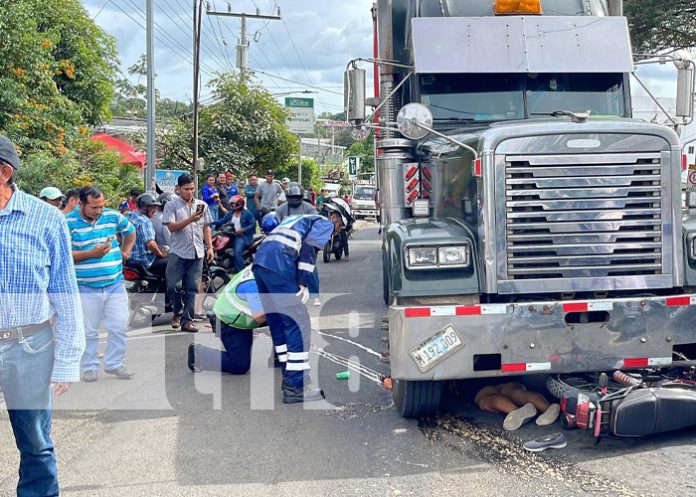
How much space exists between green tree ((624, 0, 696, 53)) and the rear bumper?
38.9 feet

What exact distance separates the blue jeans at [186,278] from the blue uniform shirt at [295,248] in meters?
3.35

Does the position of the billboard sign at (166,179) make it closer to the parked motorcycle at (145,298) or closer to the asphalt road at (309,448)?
the parked motorcycle at (145,298)

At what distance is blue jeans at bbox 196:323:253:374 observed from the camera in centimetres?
756

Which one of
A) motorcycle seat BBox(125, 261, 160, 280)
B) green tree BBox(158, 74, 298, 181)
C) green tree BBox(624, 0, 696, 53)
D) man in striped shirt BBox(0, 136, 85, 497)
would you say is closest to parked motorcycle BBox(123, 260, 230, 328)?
motorcycle seat BBox(125, 261, 160, 280)

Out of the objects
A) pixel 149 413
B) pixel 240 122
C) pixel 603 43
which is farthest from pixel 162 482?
pixel 240 122

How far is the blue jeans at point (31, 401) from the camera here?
394 centimetres

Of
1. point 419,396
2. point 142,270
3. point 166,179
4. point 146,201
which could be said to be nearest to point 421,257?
point 419,396

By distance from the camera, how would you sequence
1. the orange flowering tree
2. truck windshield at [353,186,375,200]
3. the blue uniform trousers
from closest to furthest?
the blue uniform trousers
the orange flowering tree
truck windshield at [353,186,375,200]

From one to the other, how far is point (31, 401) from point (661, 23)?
15044mm

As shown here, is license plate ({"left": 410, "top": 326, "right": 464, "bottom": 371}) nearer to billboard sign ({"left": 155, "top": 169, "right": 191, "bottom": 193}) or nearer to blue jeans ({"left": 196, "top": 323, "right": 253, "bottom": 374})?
blue jeans ({"left": 196, "top": 323, "right": 253, "bottom": 374})

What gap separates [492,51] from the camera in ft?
24.5

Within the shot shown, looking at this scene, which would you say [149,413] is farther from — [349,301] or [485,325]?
[349,301]

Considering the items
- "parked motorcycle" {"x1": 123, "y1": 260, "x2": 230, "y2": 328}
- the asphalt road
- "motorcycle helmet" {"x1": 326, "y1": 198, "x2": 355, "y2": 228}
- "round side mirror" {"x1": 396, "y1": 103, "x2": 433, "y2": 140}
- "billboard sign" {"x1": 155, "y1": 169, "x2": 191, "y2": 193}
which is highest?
"billboard sign" {"x1": 155, "y1": 169, "x2": 191, "y2": 193}

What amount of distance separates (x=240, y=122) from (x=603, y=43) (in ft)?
75.6
